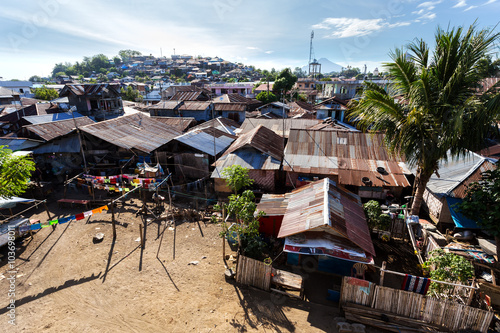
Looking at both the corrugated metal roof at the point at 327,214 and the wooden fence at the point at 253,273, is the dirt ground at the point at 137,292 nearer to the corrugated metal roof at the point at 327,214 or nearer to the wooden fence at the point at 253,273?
the wooden fence at the point at 253,273

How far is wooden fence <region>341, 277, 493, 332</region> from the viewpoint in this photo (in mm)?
7555

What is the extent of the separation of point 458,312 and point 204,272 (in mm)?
9363

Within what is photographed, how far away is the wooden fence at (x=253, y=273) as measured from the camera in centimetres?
963

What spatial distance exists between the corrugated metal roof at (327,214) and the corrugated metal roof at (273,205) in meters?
0.40

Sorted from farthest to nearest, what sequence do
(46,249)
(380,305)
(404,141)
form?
(46,249)
(404,141)
(380,305)

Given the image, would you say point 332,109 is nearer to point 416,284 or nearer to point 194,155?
point 194,155

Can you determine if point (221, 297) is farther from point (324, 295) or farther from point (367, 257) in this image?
point (367, 257)

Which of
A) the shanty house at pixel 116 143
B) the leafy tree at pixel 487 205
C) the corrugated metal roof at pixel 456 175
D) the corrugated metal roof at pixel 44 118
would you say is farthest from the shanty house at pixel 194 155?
the corrugated metal roof at pixel 44 118

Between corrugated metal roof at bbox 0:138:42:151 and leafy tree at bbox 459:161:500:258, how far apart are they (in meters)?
30.6

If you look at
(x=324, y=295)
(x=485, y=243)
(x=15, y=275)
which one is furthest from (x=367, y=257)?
(x=15, y=275)

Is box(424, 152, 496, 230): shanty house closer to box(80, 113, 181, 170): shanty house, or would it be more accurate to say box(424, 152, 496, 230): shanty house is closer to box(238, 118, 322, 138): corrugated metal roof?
box(238, 118, 322, 138): corrugated metal roof

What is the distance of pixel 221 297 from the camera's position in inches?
375

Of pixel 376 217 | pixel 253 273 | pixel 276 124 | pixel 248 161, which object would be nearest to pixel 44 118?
pixel 248 161

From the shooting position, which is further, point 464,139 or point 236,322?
point 464,139
